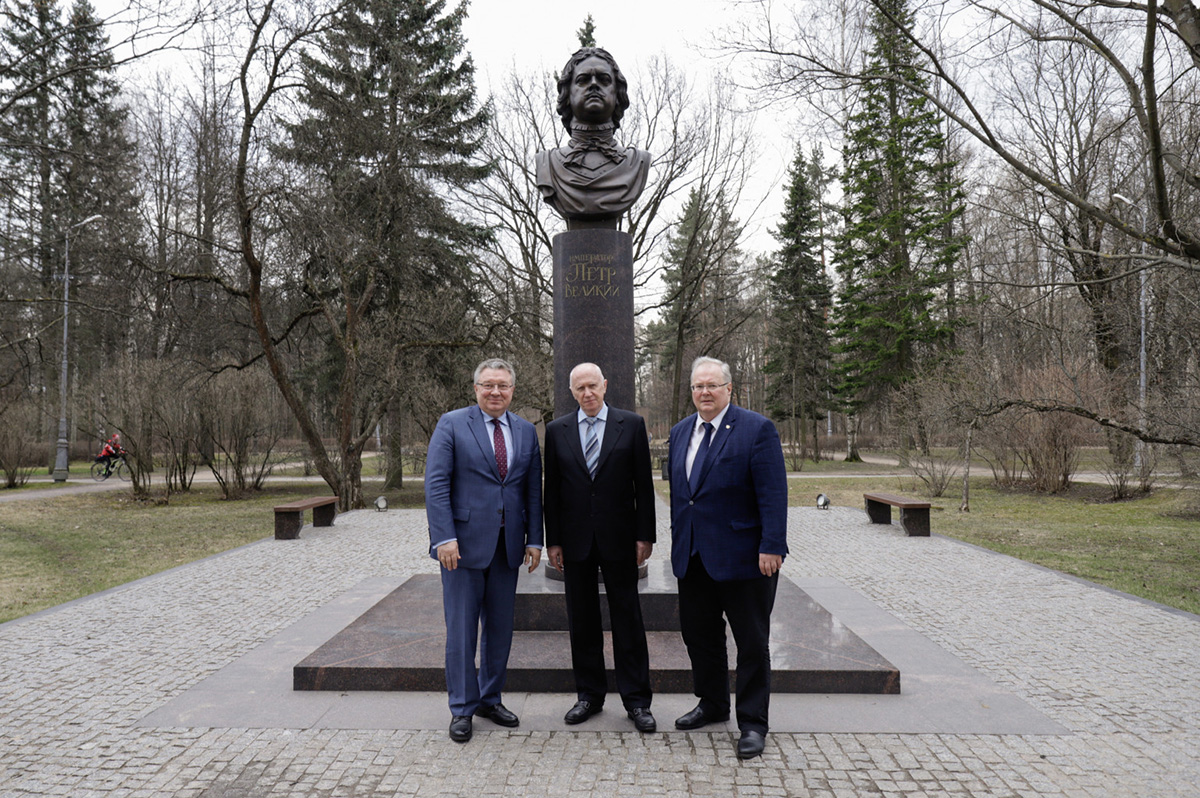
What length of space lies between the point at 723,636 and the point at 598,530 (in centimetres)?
86

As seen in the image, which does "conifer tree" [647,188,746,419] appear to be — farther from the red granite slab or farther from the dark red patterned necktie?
the dark red patterned necktie

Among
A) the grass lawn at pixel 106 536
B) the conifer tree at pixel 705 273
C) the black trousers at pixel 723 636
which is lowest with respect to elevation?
the grass lawn at pixel 106 536

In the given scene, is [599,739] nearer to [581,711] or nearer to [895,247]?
[581,711]

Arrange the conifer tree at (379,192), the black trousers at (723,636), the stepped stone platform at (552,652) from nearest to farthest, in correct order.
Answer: the black trousers at (723,636) < the stepped stone platform at (552,652) < the conifer tree at (379,192)

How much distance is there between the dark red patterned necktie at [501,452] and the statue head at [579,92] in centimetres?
325

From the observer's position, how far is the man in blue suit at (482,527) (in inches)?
142

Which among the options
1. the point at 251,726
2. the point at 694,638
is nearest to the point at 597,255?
the point at 694,638

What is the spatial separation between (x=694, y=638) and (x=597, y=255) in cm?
317

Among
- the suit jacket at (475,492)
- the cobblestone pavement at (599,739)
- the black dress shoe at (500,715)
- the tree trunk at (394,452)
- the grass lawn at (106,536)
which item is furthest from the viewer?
the tree trunk at (394,452)

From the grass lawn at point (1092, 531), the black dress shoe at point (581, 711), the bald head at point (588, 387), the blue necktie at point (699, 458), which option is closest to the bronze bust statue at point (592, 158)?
the bald head at point (588, 387)

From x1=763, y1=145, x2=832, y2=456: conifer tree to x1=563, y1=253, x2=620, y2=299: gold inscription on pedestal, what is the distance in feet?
89.3

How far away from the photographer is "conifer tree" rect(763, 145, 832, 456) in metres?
32.1

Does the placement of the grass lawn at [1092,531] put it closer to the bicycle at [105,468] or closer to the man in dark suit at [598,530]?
the man in dark suit at [598,530]

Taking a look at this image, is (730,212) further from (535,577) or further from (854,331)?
(535,577)
